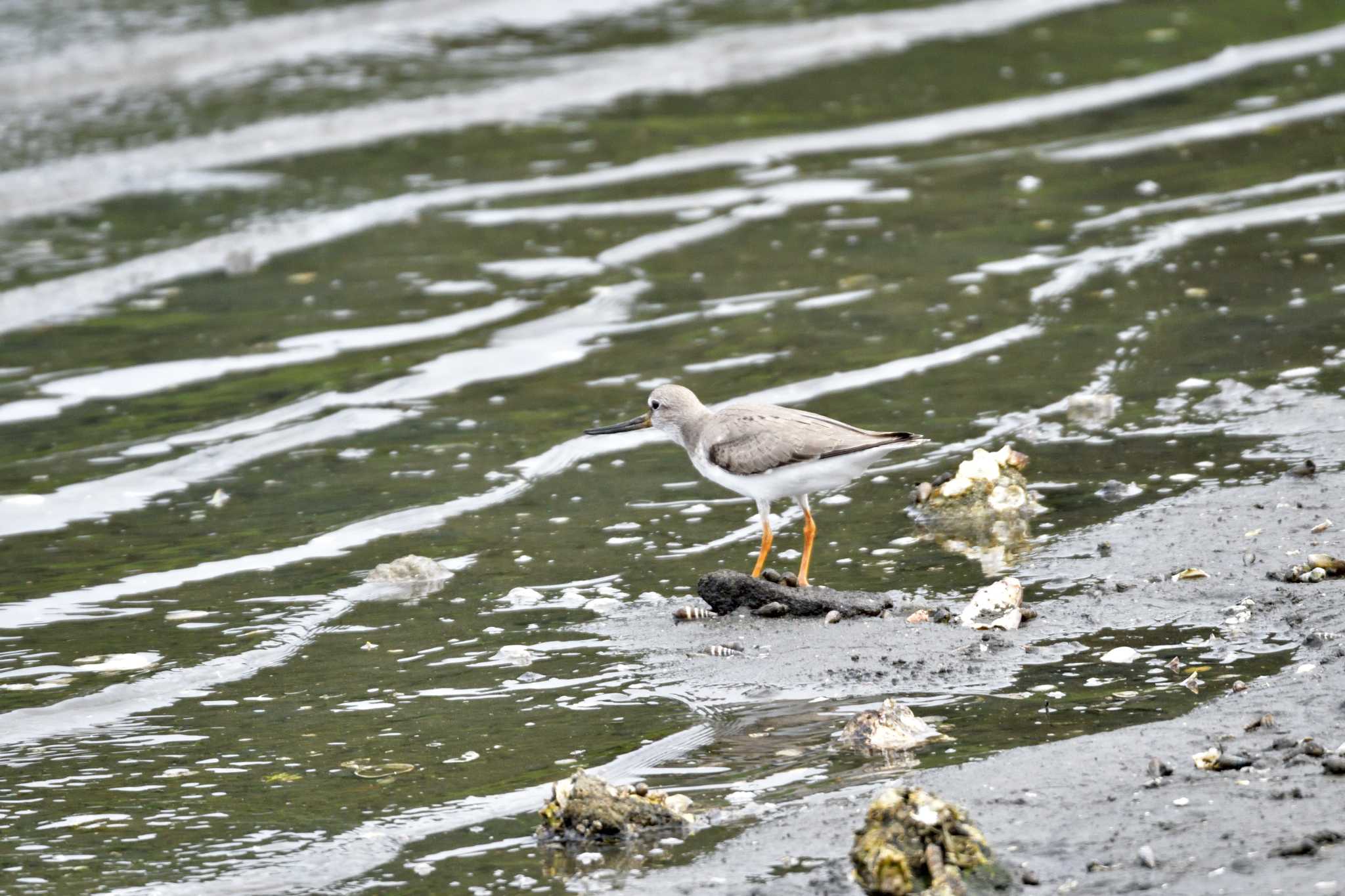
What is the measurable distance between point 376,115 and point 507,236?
4.44m

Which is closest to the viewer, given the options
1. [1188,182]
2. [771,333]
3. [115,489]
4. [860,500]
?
[860,500]

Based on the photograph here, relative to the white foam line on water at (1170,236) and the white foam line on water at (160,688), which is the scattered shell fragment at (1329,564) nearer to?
the white foam line on water at (160,688)

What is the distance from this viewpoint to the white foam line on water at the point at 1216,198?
10477 millimetres

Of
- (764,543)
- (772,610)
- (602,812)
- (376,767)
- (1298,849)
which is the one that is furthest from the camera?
(764,543)

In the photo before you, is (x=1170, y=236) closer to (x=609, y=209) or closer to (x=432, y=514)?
(x=609, y=209)

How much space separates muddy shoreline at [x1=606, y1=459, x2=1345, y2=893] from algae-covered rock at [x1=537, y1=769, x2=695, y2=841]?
198 millimetres

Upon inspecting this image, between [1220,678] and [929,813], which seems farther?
[1220,678]

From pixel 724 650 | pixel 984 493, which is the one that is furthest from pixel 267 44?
pixel 724 650

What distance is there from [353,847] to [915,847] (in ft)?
5.02

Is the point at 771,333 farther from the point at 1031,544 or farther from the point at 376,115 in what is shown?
the point at 376,115

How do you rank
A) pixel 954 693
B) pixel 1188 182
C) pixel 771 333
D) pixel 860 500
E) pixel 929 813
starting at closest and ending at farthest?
1. pixel 929 813
2. pixel 954 693
3. pixel 860 500
4. pixel 771 333
5. pixel 1188 182

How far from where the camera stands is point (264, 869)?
4277 millimetres

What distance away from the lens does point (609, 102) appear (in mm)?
15188

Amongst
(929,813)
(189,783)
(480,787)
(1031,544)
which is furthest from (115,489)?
(929,813)
